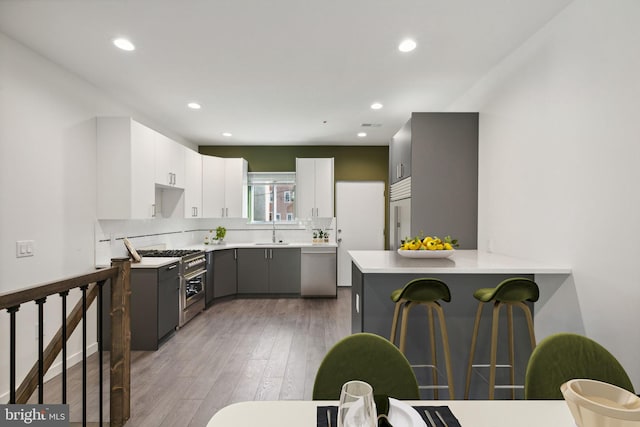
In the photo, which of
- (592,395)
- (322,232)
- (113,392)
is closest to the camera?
(592,395)

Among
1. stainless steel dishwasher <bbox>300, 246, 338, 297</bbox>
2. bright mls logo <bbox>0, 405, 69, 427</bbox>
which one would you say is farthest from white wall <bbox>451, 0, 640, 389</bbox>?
stainless steel dishwasher <bbox>300, 246, 338, 297</bbox>

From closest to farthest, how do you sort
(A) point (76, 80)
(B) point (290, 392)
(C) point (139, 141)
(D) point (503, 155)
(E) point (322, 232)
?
1. (B) point (290, 392)
2. (D) point (503, 155)
3. (A) point (76, 80)
4. (C) point (139, 141)
5. (E) point (322, 232)

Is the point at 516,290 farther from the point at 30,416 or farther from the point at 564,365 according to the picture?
the point at 30,416

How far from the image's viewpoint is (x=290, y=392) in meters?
2.70

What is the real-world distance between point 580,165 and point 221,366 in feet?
10.7

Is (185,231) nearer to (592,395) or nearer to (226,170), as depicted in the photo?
(226,170)

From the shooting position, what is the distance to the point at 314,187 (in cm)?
622

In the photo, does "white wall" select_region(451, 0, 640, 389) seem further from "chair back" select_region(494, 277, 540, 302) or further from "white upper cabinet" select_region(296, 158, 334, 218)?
"white upper cabinet" select_region(296, 158, 334, 218)

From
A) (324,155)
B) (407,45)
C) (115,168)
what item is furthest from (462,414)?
(324,155)

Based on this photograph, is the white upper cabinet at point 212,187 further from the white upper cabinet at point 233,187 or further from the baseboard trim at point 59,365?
the baseboard trim at point 59,365

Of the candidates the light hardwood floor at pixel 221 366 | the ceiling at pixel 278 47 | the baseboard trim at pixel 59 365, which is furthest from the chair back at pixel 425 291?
the baseboard trim at pixel 59 365

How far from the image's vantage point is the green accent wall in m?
6.45

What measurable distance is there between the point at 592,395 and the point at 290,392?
7.49ft

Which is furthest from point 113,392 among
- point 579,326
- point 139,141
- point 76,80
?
point 579,326
